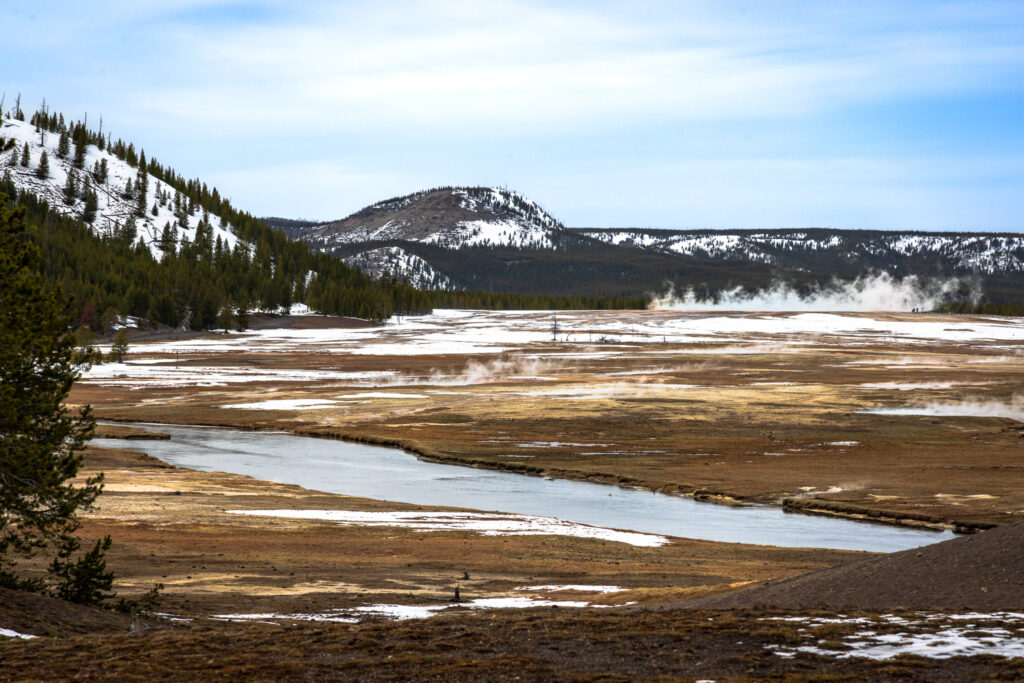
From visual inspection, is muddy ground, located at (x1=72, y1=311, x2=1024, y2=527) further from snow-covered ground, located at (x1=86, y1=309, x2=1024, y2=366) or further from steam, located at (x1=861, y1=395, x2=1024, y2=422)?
snow-covered ground, located at (x1=86, y1=309, x2=1024, y2=366)

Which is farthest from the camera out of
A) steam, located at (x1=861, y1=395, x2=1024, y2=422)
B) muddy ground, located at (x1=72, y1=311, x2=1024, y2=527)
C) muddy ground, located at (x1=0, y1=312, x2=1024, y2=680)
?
steam, located at (x1=861, y1=395, x2=1024, y2=422)

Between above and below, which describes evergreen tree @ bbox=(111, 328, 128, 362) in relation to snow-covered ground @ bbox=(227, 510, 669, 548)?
above

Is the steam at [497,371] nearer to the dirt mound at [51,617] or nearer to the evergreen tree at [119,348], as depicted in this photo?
the evergreen tree at [119,348]

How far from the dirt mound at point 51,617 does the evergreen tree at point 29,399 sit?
28.3 inches

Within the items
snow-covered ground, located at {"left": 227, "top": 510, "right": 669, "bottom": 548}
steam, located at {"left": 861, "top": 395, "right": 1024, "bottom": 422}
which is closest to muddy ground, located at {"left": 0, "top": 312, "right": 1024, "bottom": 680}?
steam, located at {"left": 861, "top": 395, "right": 1024, "bottom": 422}

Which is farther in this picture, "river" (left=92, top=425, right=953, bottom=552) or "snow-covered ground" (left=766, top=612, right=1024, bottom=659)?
"river" (left=92, top=425, right=953, bottom=552)

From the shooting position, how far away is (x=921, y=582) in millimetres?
19422

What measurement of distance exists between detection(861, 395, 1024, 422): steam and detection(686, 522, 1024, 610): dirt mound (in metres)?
49.8

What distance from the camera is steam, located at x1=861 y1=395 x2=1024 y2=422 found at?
67.8 metres

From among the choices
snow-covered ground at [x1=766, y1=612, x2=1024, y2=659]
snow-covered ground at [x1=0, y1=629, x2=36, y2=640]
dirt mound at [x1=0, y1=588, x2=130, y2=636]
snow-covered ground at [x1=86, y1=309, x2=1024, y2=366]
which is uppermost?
snow-covered ground at [x1=86, y1=309, x2=1024, y2=366]

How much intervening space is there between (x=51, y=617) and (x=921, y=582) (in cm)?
1551

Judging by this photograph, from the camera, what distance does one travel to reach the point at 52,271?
564 ft

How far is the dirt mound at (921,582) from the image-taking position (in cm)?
1822

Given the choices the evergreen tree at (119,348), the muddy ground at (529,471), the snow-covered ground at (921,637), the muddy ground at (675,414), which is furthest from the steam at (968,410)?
the evergreen tree at (119,348)
